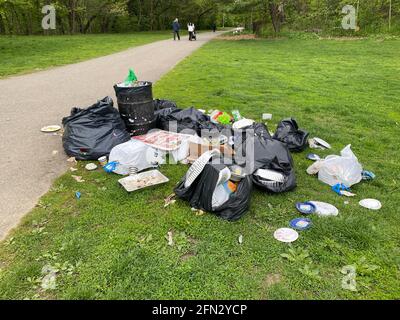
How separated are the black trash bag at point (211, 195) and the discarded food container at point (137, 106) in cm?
176

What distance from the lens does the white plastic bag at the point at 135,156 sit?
149 inches

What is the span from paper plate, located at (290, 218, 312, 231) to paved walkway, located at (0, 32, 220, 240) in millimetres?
2501

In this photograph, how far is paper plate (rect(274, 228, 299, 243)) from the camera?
2.67 meters

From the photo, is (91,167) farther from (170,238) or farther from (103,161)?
(170,238)

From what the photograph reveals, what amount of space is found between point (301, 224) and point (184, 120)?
245 cm

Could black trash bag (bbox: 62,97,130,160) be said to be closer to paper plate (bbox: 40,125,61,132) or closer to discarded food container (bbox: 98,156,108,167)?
discarded food container (bbox: 98,156,108,167)

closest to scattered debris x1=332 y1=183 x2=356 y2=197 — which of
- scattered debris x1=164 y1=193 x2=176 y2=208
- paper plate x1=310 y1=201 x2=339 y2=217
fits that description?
paper plate x1=310 y1=201 x2=339 y2=217

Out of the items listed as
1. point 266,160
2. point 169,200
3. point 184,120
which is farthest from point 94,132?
point 266,160

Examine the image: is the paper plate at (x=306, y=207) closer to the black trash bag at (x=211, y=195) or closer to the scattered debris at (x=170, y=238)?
the black trash bag at (x=211, y=195)

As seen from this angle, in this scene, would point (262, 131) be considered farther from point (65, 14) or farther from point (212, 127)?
point (65, 14)

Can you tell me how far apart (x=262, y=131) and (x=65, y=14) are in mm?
32973

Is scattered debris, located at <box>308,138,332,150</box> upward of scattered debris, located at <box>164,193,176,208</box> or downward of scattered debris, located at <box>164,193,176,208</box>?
upward

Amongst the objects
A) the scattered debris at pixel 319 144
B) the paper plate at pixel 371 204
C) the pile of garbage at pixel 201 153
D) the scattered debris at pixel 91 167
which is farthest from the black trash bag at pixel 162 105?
the paper plate at pixel 371 204

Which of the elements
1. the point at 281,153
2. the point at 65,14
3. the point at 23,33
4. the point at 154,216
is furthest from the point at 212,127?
the point at 23,33
